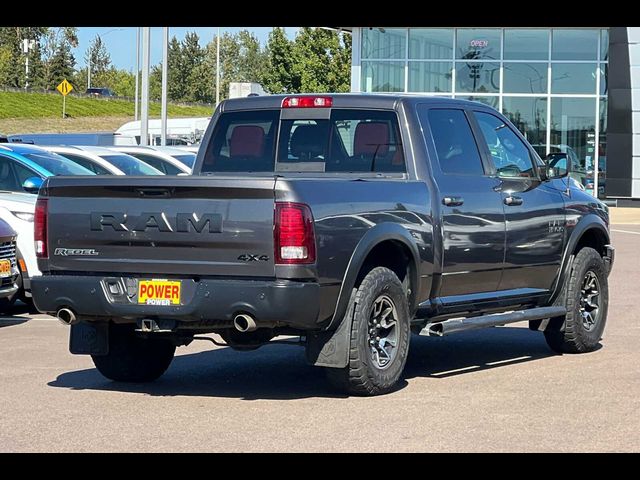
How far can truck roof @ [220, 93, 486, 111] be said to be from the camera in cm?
952

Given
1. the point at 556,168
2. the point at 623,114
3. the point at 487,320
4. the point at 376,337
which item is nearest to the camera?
the point at 376,337

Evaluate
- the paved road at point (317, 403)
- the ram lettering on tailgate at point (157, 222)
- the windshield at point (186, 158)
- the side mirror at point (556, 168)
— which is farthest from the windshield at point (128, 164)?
the ram lettering on tailgate at point (157, 222)

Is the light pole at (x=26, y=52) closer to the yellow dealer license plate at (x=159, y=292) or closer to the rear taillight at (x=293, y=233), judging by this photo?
the yellow dealer license plate at (x=159, y=292)

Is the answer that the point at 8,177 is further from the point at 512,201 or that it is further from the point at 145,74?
the point at 145,74

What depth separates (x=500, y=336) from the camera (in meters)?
12.1

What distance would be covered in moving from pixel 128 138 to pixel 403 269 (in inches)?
1514

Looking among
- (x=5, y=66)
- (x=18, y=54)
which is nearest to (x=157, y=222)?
(x=5, y=66)

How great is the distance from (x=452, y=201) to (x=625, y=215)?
27.4m

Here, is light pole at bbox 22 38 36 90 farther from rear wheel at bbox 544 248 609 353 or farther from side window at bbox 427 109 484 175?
side window at bbox 427 109 484 175

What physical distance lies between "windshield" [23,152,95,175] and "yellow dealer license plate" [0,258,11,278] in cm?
Answer: 296

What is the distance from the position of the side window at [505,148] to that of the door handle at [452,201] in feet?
2.51

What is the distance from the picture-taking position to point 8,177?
15.1m

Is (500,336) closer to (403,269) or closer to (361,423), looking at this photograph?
(403,269)
